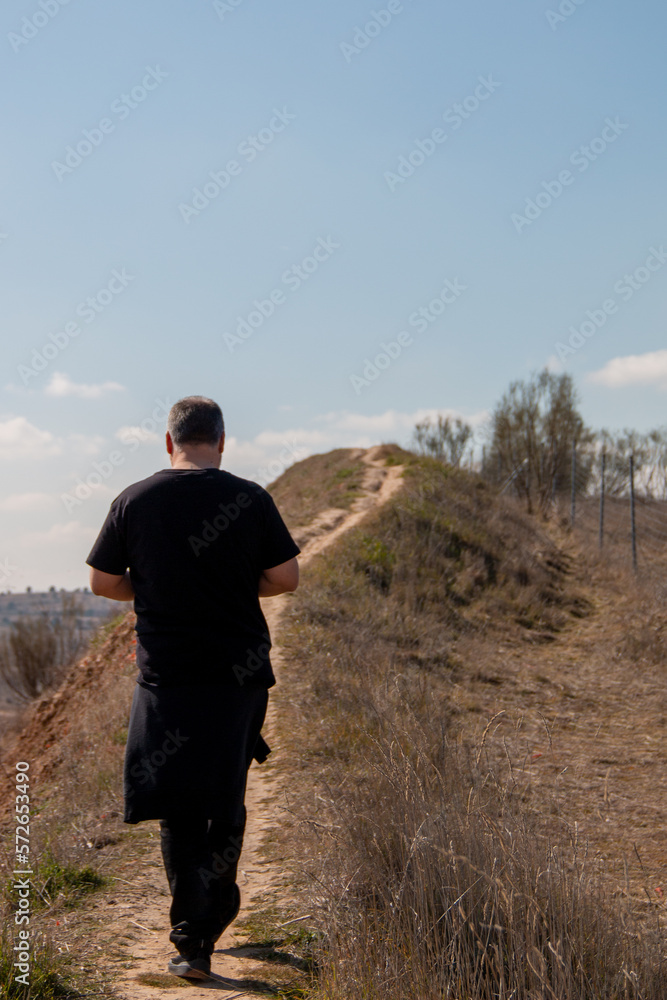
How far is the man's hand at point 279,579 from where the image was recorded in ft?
9.62

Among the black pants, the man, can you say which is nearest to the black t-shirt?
the man

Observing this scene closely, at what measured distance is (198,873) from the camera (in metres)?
2.79

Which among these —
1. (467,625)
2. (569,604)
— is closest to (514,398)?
(569,604)

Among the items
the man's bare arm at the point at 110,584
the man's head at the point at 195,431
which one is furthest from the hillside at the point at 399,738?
the man's head at the point at 195,431

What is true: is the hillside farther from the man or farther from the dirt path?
the man

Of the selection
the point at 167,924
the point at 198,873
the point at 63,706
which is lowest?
the point at 63,706

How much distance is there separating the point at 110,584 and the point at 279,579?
61 cm

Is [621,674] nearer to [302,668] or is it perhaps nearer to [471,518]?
[302,668]

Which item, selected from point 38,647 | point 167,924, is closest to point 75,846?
point 167,924

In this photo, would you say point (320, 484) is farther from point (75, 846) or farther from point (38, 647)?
point (75, 846)

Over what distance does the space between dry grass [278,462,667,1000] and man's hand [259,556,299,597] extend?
758mm

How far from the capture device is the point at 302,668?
26.7 ft

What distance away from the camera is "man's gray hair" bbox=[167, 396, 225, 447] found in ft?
9.70

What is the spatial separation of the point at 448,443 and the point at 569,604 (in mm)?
25404
